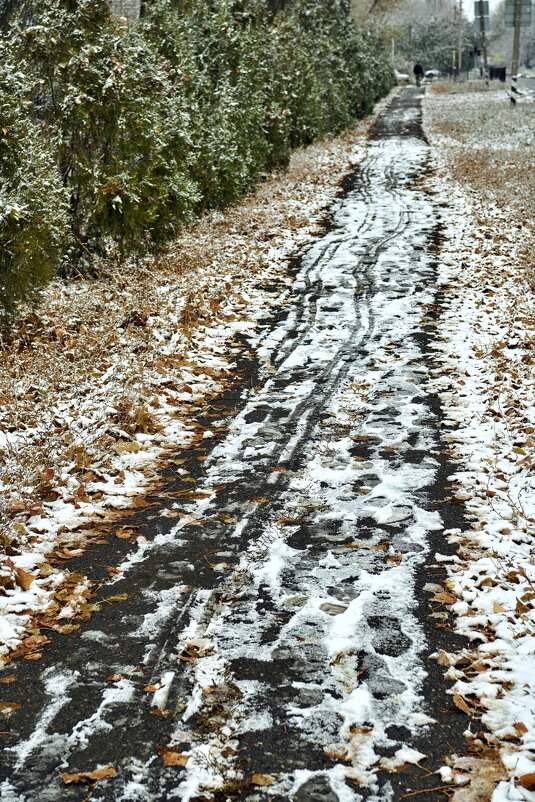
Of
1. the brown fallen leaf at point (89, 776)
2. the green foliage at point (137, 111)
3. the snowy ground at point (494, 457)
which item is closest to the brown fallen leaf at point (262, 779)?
the brown fallen leaf at point (89, 776)

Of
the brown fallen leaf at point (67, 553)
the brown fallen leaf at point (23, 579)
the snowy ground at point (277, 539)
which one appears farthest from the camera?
the brown fallen leaf at point (67, 553)

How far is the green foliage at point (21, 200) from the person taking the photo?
8.43 m

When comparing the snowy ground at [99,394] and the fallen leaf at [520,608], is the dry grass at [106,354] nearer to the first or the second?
the snowy ground at [99,394]

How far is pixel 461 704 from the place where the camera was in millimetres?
3674

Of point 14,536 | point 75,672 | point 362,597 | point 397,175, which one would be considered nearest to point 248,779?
point 75,672

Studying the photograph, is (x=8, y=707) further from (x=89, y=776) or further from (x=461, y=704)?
(x=461, y=704)

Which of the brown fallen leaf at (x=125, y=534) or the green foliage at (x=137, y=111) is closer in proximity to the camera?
the brown fallen leaf at (x=125, y=534)

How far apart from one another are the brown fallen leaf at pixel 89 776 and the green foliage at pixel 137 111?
6898 millimetres

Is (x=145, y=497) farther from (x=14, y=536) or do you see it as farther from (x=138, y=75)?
(x=138, y=75)

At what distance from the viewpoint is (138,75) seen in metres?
10.9

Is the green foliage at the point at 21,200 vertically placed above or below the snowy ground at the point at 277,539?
above

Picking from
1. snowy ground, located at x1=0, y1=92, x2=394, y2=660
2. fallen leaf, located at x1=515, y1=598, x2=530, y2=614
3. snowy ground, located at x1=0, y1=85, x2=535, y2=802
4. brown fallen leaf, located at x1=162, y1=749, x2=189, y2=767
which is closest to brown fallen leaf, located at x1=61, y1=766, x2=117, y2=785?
snowy ground, located at x1=0, y1=85, x2=535, y2=802

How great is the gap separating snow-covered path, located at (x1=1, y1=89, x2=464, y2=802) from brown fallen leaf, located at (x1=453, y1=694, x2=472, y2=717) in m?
0.06

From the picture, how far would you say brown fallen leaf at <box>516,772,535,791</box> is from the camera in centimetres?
319
